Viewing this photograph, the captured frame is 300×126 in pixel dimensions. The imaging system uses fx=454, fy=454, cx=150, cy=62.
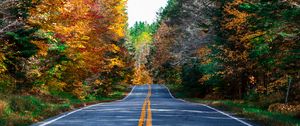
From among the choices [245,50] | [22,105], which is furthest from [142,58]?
[22,105]

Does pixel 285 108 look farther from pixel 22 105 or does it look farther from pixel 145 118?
pixel 22 105

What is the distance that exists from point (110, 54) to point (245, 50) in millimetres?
21852

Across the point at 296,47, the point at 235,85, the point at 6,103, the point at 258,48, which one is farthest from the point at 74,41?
the point at 235,85

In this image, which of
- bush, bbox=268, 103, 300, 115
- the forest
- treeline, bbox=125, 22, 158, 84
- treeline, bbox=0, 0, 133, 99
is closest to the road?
the forest

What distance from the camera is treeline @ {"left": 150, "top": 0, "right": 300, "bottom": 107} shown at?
15.7 metres

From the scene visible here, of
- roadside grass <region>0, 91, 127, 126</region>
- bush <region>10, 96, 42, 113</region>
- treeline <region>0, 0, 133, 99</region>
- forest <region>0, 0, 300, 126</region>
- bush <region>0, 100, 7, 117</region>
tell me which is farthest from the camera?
bush <region>10, 96, 42, 113</region>

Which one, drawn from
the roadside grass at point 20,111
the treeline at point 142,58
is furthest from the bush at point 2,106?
the treeline at point 142,58

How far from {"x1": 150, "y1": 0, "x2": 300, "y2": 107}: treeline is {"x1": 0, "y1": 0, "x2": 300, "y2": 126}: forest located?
0.04 metres

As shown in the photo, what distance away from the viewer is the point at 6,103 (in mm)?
16484

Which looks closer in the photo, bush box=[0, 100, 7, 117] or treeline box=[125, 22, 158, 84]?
bush box=[0, 100, 7, 117]

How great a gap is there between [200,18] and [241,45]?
1119 cm

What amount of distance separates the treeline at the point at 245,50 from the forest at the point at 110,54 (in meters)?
0.04

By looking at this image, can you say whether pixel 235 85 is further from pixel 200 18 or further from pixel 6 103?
pixel 6 103

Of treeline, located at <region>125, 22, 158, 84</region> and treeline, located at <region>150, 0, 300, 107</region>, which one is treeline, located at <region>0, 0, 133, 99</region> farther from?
treeline, located at <region>125, 22, 158, 84</region>
